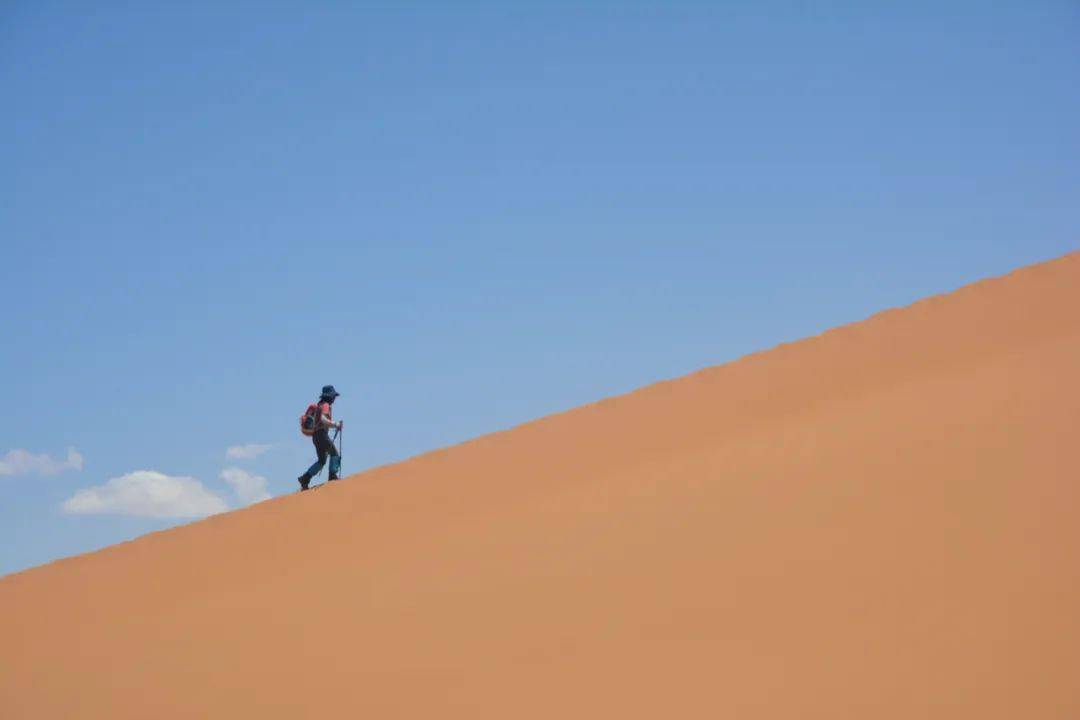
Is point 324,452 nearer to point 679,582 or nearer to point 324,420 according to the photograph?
point 324,420

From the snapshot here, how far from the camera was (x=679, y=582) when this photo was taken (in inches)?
199

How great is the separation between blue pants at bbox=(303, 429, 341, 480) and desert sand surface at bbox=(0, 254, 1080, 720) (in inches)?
67.1

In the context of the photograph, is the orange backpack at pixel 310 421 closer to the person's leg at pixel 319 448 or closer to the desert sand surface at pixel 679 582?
the person's leg at pixel 319 448

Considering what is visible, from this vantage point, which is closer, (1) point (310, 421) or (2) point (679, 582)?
(2) point (679, 582)

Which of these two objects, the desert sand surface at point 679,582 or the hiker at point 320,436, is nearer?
the desert sand surface at point 679,582

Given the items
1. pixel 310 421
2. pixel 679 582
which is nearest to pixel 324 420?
pixel 310 421

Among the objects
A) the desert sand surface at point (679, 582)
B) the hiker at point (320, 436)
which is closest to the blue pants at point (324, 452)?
the hiker at point (320, 436)

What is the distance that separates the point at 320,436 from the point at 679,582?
6.83m

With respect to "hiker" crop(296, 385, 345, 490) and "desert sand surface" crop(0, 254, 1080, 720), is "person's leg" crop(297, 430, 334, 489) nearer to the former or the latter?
"hiker" crop(296, 385, 345, 490)

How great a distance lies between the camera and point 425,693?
454 cm

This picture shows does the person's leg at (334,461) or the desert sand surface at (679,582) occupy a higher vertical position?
the person's leg at (334,461)

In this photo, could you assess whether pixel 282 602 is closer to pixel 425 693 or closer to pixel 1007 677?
pixel 425 693

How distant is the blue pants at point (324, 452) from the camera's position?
11.0 m

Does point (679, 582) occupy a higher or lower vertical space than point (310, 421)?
lower
